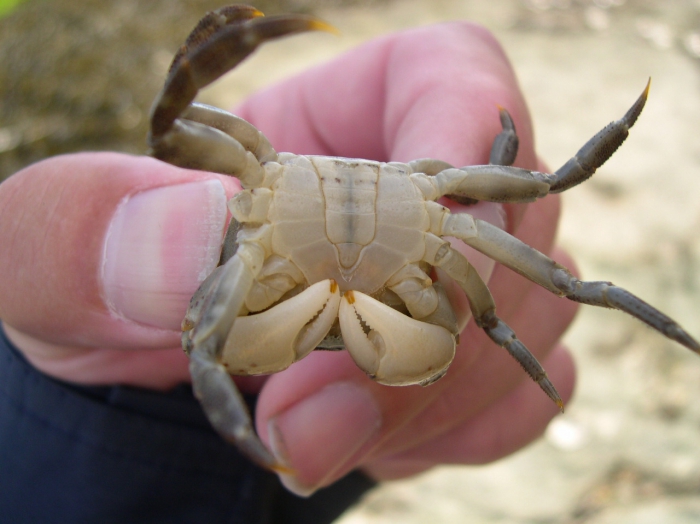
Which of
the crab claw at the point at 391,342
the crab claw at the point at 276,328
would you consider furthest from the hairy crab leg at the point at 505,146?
the crab claw at the point at 276,328

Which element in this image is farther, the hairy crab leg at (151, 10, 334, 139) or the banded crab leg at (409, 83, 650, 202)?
the banded crab leg at (409, 83, 650, 202)

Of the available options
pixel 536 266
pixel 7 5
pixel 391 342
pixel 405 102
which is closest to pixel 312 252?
pixel 391 342

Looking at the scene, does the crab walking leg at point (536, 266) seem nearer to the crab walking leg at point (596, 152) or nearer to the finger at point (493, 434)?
the crab walking leg at point (596, 152)

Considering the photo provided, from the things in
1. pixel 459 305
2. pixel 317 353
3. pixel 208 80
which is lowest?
pixel 317 353

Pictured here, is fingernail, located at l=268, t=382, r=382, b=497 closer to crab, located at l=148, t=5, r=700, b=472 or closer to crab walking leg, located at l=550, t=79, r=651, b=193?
crab, located at l=148, t=5, r=700, b=472

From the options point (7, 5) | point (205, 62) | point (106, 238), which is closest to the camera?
point (205, 62)

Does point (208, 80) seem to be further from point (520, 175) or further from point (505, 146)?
point (505, 146)

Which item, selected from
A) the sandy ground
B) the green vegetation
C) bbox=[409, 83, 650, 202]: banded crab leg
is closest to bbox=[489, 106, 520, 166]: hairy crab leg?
bbox=[409, 83, 650, 202]: banded crab leg

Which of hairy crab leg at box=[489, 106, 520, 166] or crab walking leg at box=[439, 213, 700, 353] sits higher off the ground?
hairy crab leg at box=[489, 106, 520, 166]
